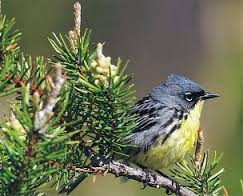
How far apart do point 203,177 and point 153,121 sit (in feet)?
2.97

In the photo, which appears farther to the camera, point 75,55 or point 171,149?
point 171,149

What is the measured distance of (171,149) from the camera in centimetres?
272

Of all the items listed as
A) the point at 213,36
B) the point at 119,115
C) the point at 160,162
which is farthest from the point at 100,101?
the point at 213,36

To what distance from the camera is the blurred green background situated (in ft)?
14.5

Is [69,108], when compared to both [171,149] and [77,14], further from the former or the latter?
[171,149]

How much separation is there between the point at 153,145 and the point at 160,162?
75 millimetres

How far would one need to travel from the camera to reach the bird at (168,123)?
2.67 meters

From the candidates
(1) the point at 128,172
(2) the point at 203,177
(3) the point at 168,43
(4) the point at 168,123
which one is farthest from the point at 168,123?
(3) the point at 168,43

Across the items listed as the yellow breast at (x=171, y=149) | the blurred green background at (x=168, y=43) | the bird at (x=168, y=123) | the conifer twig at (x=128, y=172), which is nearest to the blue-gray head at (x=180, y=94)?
the bird at (x=168, y=123)

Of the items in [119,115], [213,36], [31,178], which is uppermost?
[213,36]

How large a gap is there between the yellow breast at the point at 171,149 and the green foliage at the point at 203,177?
2.55ft

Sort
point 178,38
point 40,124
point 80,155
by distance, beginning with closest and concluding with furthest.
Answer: point 40,124 → point 80,155 → point 178,38

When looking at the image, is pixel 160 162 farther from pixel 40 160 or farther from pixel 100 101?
pixel 40 160

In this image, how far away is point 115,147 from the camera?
1.65 m
